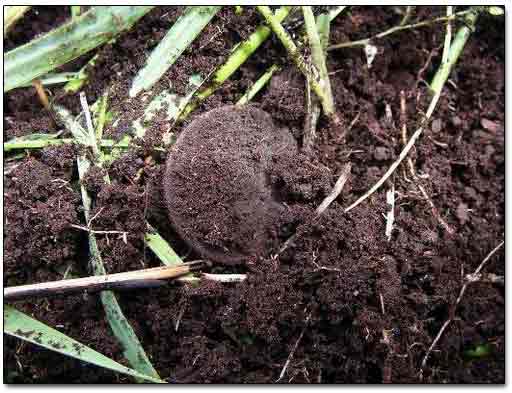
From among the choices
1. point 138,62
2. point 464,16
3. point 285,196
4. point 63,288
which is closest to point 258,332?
point 285,196

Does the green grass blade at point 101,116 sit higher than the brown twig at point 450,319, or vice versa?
the green grass blade at point 101,116

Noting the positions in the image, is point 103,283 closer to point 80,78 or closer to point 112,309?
point 112,309

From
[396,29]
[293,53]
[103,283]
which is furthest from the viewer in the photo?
[396,29]

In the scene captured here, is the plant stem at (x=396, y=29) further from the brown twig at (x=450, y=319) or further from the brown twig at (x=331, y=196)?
the brown twig at (x=450, y=319)

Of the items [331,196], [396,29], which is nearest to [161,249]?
[331,196]

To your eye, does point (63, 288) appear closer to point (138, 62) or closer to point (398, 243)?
point (138, 62)

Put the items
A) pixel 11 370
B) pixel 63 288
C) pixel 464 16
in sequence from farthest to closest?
pixel 464 16, pixel 11 370, pixel 63 288

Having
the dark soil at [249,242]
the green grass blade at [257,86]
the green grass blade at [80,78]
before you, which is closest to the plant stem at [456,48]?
the dark soil at [249,242]
